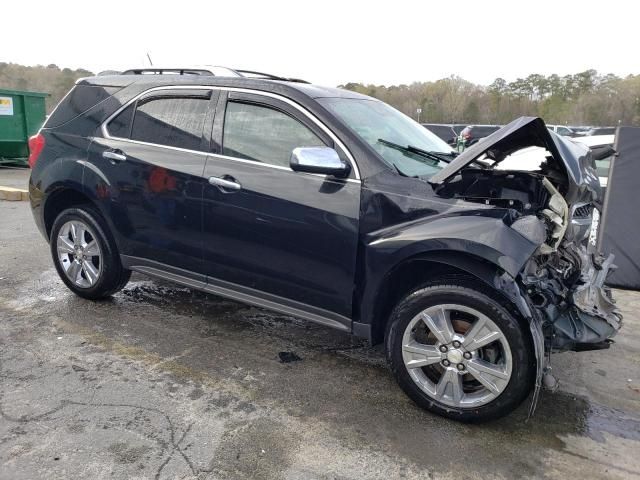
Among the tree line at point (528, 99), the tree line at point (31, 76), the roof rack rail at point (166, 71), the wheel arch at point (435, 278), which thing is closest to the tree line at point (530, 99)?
the tree line at point (528, 99)

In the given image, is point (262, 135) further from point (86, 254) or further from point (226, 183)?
point (86, 254)

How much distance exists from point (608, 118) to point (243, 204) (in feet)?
227

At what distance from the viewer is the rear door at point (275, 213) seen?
317 cm

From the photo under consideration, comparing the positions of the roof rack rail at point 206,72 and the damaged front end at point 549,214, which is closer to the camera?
the damaged front end at point 549,214

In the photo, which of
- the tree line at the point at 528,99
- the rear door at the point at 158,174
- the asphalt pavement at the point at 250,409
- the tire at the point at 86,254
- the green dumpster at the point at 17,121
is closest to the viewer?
the asphalt pavement at the point at 250,409

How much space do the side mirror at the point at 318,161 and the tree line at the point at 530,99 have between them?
193ft

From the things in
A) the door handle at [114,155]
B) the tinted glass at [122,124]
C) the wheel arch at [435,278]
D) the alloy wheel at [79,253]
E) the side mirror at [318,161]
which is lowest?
the alloy wheel at [79,253]

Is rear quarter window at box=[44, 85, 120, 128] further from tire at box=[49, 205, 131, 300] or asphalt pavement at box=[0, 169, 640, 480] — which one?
asphalt pavement at box=[0, 169, 640, 480]

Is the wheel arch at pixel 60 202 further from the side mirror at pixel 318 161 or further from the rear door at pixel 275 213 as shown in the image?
the side mirror at pixel 318 161

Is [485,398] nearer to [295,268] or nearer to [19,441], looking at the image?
[295,268]

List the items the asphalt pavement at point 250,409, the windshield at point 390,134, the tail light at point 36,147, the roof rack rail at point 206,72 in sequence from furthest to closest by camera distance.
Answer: the tail light at point 36,147
the roof rack rail at point 206,72
the windshield at point 390,134
the asphalt pavement at point 250,409

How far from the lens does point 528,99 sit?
75562mm

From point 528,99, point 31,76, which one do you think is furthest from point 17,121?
point 528,99

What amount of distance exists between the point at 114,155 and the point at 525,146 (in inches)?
117
